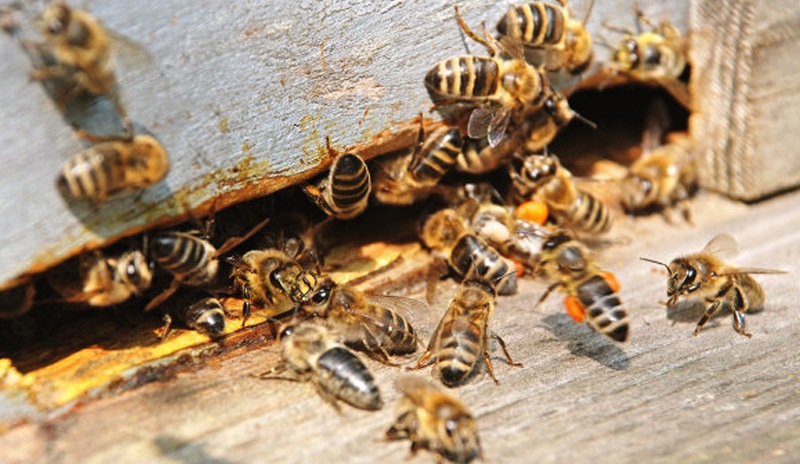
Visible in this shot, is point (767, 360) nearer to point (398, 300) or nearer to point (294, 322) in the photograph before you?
point (398, 300)

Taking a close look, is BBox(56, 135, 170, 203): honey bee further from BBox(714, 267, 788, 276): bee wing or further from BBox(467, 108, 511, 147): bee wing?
BBox(714, 267, 788, 276): bee wing

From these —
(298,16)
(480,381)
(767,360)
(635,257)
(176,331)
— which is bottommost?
(635,257)

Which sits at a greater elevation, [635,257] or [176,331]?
[176,331]

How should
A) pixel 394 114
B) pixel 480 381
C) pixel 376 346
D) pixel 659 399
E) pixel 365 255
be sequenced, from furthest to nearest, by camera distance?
1. pixel 365 255
2. pixel 394 114
3. pixel 376 346
4. pixel 480 381
5. pixel 659 399

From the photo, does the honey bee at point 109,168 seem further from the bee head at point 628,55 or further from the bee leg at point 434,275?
the bee head at point 628,55

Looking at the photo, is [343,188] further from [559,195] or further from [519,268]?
[559,195]

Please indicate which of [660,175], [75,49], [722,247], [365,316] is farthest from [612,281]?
[75,49]

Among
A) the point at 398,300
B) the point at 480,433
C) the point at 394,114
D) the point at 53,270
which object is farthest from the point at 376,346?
the point at 53,270
